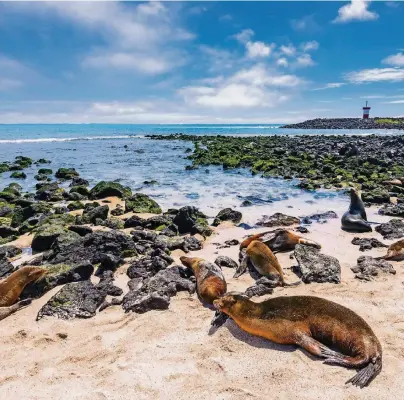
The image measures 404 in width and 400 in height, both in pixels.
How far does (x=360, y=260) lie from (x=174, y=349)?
469 cm

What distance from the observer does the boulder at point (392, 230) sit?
9444mm

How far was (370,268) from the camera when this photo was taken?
711cm

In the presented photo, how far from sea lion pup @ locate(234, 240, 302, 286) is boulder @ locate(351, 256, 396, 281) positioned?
127 centimetres

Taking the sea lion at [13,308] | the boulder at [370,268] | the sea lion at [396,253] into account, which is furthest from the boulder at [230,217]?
the sea lion at [13,308]

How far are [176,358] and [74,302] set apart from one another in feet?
7.53

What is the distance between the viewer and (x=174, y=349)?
4914 mm

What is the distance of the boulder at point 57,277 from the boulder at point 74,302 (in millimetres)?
594

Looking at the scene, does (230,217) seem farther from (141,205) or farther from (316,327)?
(316,327)

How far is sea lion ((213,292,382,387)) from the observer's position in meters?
4.33

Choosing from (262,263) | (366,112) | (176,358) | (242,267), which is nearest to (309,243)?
(262,263)

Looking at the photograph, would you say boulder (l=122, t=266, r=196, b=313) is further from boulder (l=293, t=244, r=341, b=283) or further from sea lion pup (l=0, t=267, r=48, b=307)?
boulder (l=293, t=244, r=341, b=283)

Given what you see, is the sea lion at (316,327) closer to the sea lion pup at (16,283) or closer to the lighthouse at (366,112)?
the sea lion pup at (16,283)

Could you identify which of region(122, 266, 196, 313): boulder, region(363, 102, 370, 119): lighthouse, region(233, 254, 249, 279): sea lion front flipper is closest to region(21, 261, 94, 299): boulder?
region(122, 266, 196, 313): boulder

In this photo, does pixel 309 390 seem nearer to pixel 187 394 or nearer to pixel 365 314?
pixel 187 394
